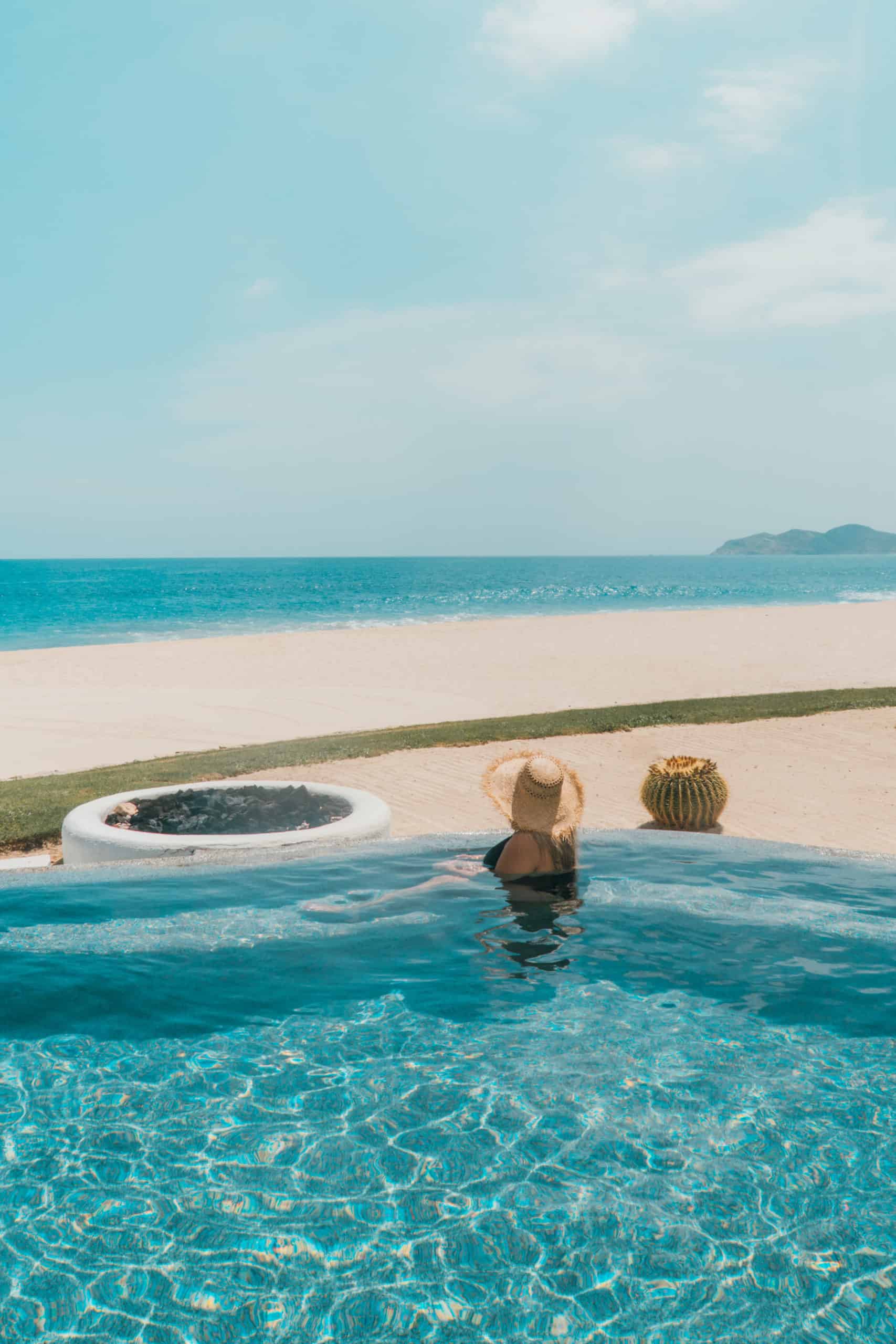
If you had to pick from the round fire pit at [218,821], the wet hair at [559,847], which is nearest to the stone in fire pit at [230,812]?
the round fire pit at [218,821]

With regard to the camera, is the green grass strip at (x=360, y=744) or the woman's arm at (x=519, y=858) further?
the green grass strip at (x=360, y=744)

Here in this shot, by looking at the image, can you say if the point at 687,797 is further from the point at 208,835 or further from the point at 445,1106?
the point at 445,1106

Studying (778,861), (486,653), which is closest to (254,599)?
(486,653)

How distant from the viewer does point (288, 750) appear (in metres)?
13.7

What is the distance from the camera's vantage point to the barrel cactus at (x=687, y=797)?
970cm

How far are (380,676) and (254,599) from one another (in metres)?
60.7

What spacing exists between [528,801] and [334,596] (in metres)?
85.5

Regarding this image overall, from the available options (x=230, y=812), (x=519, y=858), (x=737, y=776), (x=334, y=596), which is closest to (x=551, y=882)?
(x=519, y=858)

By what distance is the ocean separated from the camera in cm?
5869

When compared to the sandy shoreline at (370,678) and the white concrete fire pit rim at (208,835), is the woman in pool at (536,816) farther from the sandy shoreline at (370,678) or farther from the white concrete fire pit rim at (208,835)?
the sandy shoreline at (370,678)

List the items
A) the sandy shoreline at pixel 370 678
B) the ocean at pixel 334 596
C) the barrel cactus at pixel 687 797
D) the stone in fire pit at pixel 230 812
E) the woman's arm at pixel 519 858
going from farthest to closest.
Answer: the ocean at pixel 334 596 < the sandy shoreline at pixel 370 678 < the barrel cactus at pixel 687 797 < the stone in fire pit at pixel 230 812 < the woman's arm at pixel 519 858

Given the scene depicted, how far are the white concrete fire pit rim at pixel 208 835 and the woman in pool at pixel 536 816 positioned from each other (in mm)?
1226

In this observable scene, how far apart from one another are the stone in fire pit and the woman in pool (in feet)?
6.21

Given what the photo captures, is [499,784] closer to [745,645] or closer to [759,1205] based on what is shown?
[759,1205]
